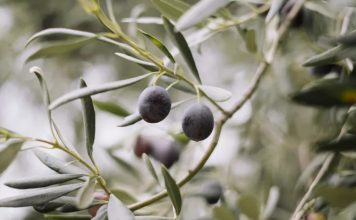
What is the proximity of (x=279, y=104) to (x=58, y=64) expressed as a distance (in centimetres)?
90

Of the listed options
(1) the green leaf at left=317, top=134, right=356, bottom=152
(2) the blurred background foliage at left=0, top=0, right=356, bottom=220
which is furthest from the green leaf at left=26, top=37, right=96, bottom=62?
(1) the green leaf at left=317, top=134, right=356, bottom=152

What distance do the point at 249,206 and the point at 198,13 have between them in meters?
0.49

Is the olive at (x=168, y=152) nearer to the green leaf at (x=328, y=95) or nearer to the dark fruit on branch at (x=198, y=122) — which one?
the dark fruit on branch at (x=198, y=122)

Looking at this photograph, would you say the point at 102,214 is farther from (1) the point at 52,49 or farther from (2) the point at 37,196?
(1) the point at 52,49

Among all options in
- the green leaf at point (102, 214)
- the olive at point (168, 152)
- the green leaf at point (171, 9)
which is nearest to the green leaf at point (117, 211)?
the green leaf at point (102, 214)

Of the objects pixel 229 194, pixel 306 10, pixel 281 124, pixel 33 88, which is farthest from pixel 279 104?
pixel 33 88

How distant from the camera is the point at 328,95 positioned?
46cm

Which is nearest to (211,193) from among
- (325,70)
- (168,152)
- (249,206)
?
(249,206)

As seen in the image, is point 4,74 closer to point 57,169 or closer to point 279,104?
point 279,104

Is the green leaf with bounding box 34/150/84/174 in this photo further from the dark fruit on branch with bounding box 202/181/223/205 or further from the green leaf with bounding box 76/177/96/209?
the dark fruit on branch with bounding box 202/181/223/205

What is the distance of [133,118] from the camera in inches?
31.2

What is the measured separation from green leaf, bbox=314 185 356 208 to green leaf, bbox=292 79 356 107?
142mm

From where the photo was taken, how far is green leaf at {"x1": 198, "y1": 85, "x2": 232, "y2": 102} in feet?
2.36

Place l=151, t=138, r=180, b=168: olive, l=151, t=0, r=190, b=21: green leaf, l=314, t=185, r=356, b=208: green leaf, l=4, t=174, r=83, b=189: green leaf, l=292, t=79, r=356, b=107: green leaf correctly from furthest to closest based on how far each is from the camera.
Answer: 1. l=151, t=138, r=180, b=168: olive
2. l=151, t=0, r=190, b=21: green leaf
3. l=4, t=174, r=83, b=189: green leaf
4. l=314, t=185, r=356, b=208: green leaf
5. l=292, t=79, r=356, b=107: green leaf
